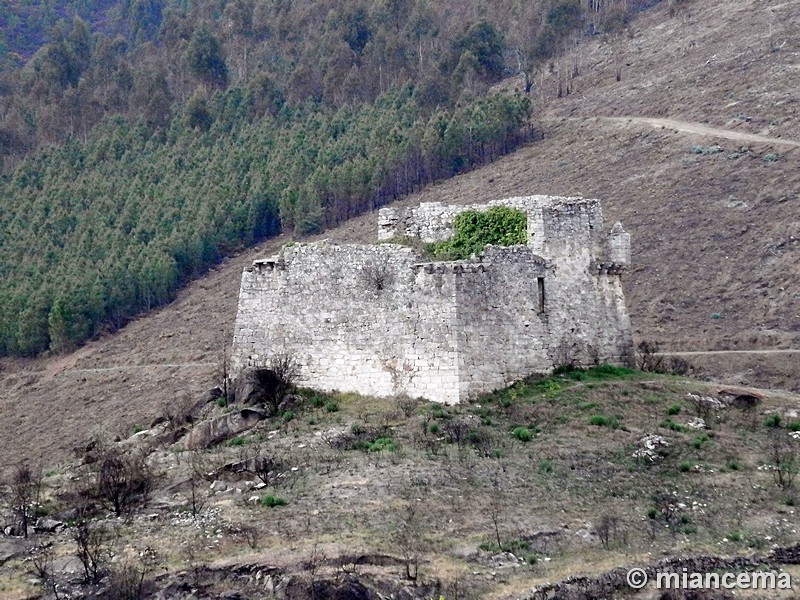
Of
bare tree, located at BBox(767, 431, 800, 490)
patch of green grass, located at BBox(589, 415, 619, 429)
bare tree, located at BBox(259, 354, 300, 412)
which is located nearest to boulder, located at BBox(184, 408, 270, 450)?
bare tree, located at BBox(259, 354, 300, 412)

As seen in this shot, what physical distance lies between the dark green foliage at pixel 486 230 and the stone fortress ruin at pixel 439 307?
22cm

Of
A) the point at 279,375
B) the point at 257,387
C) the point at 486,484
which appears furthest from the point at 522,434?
the point at 257,387

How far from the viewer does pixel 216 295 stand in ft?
206

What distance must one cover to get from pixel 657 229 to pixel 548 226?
26.5 m

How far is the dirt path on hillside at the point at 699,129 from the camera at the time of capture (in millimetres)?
61344

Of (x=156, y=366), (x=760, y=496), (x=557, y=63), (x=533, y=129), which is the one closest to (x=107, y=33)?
(x=557, y=63)

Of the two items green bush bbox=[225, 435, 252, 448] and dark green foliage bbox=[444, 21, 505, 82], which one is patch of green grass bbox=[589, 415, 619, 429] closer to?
green bush bbox=[225, 435, 252, 448]

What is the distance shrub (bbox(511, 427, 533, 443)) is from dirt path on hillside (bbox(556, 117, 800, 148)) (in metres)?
38.4

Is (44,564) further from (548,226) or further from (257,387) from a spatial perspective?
(548,226)

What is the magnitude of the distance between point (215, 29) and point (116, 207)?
36.8 metres

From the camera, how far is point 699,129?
6688 cm

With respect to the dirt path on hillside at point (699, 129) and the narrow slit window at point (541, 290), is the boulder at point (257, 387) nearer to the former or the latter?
the narrow slit window at point (541, 290)

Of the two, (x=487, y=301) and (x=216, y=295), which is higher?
(x=487, y=301)

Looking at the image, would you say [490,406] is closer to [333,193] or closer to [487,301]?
[487,301]
